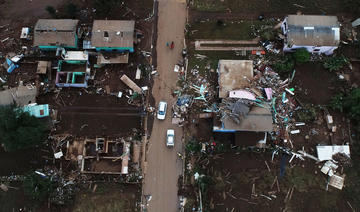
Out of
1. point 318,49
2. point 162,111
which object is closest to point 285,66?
point 318,49

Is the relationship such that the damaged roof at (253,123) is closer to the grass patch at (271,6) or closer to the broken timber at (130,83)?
the broken timber at (130,83)

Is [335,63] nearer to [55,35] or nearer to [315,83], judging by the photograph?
[315,83]

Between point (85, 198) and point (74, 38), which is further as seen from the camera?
point (74, 38)

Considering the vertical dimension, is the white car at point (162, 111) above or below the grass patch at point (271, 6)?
below

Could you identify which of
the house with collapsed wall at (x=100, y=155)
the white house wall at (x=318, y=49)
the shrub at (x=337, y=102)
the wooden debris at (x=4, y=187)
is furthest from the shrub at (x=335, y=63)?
the wooden debris at (x=4, y=187)

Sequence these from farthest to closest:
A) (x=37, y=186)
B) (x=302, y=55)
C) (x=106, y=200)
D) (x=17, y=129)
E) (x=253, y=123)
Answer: (x=302, y=55), (x=106, y=200), (x=253, y=123), (x=37, y=186), (x=17, y=129)

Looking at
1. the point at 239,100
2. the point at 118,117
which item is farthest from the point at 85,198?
the point at 239,100

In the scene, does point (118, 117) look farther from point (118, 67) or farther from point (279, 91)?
point (279, 91)
